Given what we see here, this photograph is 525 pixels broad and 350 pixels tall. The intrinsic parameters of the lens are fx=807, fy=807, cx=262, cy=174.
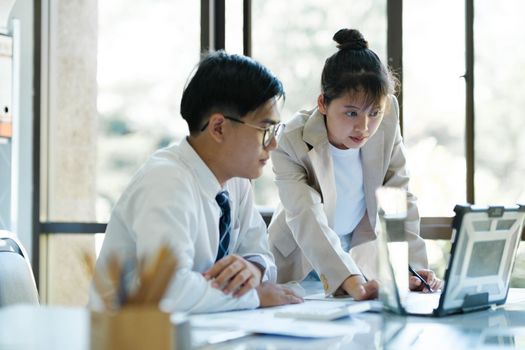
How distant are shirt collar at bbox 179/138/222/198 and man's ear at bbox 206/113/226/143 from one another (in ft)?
0.22

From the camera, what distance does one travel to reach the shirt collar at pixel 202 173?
1.72 metres

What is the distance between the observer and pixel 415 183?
3707 millimetres

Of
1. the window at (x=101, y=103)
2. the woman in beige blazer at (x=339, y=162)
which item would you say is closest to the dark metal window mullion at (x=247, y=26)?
the window at (x=101, y=103)

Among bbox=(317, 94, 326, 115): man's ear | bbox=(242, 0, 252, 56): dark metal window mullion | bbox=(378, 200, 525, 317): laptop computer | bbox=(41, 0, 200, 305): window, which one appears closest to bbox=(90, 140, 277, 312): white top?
bbox=(378, 200, 525, 317): laptop computer

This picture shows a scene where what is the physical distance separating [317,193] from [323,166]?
9 cm

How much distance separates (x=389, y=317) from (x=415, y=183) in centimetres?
253

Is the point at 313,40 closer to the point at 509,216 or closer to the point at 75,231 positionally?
the point at 75,231

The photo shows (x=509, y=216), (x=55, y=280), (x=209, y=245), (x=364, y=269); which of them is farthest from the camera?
(x=55, y=280)

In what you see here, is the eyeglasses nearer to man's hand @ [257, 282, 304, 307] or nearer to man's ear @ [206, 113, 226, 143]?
man's ear @ [206, 113, 226, 143]

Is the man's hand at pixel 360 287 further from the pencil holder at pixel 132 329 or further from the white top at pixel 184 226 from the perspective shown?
the pencil holder at pixel 132 329

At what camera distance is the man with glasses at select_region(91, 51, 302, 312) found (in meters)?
1.52

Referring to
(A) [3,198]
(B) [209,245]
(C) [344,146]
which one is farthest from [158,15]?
(B) [209,245]

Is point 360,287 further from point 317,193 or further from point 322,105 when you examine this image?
point 322,105

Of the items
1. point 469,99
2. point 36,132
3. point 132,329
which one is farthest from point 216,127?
point 36,132
